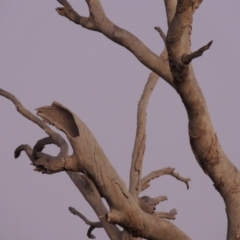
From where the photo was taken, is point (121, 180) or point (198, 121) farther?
point (121, 180)

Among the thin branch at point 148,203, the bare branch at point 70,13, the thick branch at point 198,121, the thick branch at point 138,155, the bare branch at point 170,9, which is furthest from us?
the thick branch at point 138,155

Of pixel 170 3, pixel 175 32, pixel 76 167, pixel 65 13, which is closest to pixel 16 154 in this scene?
pixel 65 13

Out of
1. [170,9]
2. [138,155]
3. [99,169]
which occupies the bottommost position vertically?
[99,169]

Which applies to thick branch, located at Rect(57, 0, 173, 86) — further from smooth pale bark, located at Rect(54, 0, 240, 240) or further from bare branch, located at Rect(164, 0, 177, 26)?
bare branch, located at Rect(164, 0, 177, 26)

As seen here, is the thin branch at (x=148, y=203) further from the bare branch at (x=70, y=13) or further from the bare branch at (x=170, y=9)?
the bare branch at (x=170, y=9)

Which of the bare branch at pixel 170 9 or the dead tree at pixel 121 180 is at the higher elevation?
the bare branch at pixel 170 9

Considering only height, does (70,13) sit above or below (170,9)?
above

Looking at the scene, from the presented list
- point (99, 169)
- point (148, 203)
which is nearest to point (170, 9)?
point (99, 169)

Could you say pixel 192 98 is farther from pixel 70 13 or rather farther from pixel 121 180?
pixel 70 13

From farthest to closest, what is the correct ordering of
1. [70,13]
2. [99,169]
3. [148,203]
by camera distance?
[148,203]
[70,13]
[99,169]

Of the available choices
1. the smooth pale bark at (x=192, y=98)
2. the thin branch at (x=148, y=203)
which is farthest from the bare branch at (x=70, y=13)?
the thin branch at (x=148, y=203)

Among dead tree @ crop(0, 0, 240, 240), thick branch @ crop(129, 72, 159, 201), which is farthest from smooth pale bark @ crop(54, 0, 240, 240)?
thick branch @ crop(129, 72, 159, 201)

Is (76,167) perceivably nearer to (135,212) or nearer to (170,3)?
(135,212)

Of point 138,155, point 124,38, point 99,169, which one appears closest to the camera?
point 99,169
